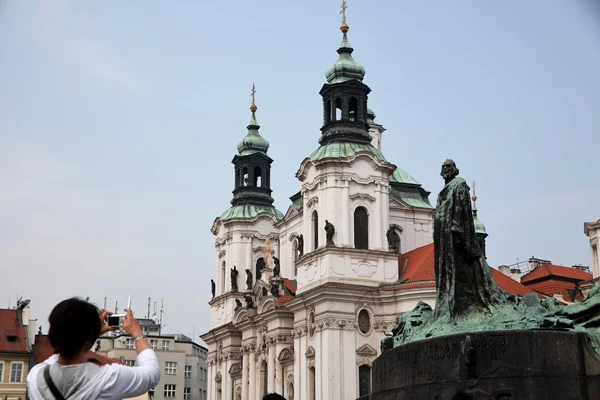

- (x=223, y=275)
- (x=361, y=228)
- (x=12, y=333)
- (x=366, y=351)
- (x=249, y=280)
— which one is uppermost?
(x=223, y=275)

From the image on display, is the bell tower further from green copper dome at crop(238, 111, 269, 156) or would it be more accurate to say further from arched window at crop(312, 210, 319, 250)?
arched window at crop(312, 210, 319, 250)

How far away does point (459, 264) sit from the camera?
13.6m

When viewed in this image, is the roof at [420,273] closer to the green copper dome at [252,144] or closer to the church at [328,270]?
the church at [328,270]

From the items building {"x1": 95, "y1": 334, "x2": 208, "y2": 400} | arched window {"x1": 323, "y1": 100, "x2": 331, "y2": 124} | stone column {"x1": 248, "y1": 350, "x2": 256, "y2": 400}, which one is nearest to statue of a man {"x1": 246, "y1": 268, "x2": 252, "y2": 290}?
stone column {"x1": 248, "y1": 350, "x2": 256, "y2": 400}

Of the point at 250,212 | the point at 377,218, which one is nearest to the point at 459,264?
the point at 377,218

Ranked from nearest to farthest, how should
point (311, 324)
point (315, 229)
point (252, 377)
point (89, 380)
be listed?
point (89, 380), point (311, 324), point (315, 229), point (252, 377)

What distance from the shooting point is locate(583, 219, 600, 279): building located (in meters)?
53.8

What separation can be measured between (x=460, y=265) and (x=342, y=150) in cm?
3729

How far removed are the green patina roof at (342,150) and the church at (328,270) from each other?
0.08 metres

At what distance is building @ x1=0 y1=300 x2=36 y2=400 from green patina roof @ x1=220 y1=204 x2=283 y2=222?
1512 cm

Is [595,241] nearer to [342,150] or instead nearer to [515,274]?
[342,150]

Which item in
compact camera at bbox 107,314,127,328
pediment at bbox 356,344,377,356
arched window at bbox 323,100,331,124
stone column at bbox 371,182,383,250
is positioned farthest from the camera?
arched window at bbox 323,100,331,124

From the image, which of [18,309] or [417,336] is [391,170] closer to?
[18,309]

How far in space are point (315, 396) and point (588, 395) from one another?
121 ft
